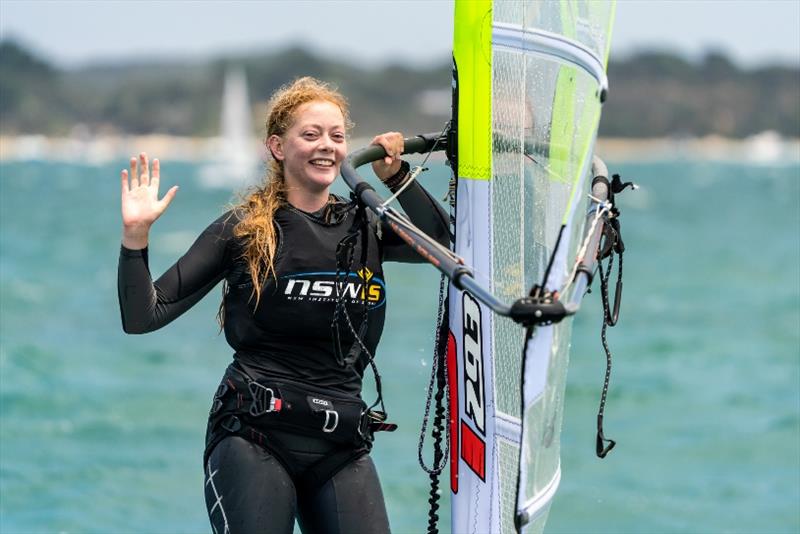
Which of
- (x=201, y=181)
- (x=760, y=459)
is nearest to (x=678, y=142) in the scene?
(x=201, y=181)

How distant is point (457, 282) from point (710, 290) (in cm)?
1798

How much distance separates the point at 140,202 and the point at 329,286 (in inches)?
21.5

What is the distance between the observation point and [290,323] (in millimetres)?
3607

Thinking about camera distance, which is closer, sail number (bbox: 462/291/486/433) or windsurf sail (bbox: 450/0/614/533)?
windsurf sail (bbox: 450/0/614/533)

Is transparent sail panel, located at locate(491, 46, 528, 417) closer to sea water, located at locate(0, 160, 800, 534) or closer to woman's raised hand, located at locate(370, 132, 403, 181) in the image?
woman's raised hand, located at locate(370, 132, 403, 181)

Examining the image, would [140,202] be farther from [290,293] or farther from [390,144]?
[390,144]

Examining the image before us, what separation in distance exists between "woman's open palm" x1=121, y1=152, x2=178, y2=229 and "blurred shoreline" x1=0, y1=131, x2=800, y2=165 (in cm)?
10808

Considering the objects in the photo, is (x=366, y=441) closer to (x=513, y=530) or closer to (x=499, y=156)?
(x=513, y=530)

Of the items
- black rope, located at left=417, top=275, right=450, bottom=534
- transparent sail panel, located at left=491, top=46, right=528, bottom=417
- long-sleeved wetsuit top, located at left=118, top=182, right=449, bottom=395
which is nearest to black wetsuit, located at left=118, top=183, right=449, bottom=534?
long-sleeved wetsuit top, located at left=118, top=182, right=449, bottom=395

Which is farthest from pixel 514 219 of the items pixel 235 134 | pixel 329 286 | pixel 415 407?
pixel 235 134

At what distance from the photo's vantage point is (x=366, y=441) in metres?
3.72

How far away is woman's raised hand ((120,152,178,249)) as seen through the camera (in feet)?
11.2

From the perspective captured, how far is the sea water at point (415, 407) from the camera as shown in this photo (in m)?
8.10

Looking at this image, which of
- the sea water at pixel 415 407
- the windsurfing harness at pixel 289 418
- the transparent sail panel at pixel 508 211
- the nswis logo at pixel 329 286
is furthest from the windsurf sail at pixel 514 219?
the sea water at pixel 415 407
